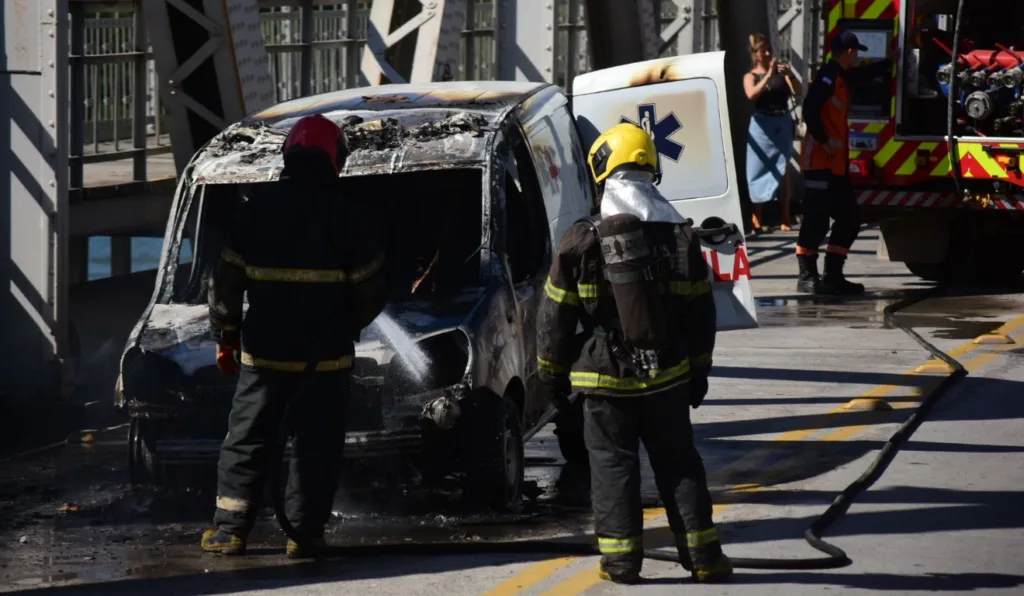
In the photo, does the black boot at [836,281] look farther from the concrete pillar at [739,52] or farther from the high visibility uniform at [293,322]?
the high visibility uniform at [293,322]

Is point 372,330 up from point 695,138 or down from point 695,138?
down

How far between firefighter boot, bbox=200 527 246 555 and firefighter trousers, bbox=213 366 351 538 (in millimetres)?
35

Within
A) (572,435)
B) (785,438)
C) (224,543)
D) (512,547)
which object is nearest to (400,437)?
(512,547)

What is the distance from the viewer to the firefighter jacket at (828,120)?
1415 cm

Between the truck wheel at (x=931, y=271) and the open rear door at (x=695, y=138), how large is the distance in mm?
6327

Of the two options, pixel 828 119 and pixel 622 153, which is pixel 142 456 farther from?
pixel 828 119

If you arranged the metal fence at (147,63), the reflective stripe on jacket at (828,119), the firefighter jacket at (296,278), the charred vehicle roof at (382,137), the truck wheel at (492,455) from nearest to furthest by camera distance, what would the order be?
the firefighter jacket at (296,278) → the truck wheel at (492,455) → the charred vehicle roof at (382,137) → the metal fence at (147,63) → the reflective stripe on jacket at (828,119)

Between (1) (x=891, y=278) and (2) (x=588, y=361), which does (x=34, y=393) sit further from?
(1) (x=891, y=278)

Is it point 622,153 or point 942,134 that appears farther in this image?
point 942,134

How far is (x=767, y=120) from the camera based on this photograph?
17344mm

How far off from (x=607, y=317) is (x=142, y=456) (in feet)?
7.76

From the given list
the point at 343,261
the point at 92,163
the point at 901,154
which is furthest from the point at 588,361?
the point at 901,154

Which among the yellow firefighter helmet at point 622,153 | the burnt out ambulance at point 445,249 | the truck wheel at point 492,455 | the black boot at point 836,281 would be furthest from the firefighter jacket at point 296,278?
the black boot at point 836,281

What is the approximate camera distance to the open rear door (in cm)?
952
